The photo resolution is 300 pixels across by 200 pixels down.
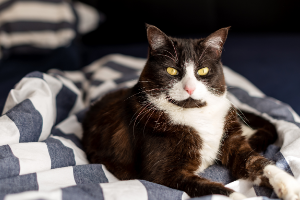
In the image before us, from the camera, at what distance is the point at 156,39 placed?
112 cm

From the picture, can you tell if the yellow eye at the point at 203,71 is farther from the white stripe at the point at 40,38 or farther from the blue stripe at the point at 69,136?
the white stripe at the point at 40,38

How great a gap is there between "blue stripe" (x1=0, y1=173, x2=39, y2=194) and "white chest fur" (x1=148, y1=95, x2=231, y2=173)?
54cm

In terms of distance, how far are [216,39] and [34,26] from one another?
181 cm

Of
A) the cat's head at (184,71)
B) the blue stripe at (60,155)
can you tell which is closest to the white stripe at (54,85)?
the blue stripe at (60,155)

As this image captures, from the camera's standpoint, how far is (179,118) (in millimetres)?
1066

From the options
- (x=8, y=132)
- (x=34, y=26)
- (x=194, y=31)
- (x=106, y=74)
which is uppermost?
(x=34, y=26)

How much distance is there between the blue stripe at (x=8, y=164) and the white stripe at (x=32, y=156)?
15mm

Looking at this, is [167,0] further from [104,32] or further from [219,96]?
[219,96]

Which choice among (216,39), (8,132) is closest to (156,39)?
(216,39)

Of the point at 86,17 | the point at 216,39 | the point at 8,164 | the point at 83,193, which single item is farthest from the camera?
the point at 86,17

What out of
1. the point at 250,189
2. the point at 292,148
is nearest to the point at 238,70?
the point at 292,148

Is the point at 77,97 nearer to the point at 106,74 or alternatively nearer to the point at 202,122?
the point at 106,74

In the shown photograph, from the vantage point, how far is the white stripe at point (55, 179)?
0.90 metres

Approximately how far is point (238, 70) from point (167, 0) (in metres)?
1.06
